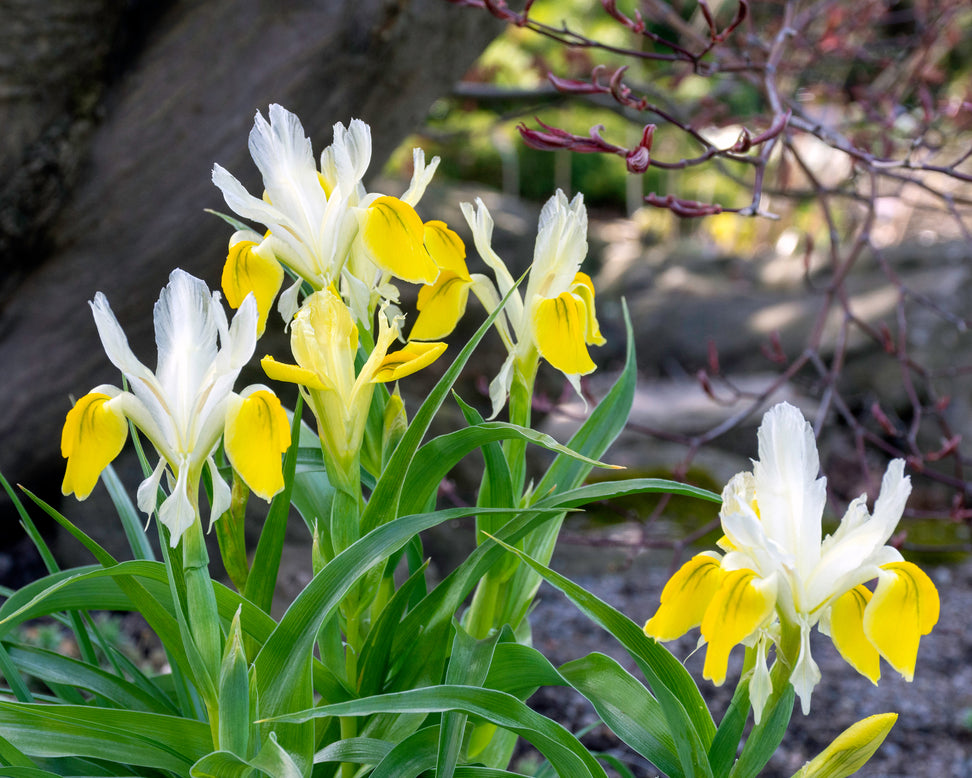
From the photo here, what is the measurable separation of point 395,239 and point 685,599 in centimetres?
→ 47

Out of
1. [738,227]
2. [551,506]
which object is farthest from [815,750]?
[738,227]

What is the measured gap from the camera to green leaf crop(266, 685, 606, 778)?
2.77 feet

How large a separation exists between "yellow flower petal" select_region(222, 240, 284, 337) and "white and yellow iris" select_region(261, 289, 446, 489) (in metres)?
0.08

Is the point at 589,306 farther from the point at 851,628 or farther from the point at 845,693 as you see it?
the point at 845,693

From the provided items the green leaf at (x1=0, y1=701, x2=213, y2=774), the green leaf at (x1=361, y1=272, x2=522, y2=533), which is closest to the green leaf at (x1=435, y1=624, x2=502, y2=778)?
the green leaf at (x1=361, y1=272, x2=522, y2=533)

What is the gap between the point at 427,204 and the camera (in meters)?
4.68

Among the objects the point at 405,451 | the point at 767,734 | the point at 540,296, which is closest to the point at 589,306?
the point at 540,296

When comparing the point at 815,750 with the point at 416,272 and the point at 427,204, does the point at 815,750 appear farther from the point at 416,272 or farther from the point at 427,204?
the point at 427,204

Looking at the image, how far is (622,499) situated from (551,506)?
3108 millimetres

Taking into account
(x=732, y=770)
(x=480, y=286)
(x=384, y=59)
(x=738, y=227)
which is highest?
(x=384, y=59)

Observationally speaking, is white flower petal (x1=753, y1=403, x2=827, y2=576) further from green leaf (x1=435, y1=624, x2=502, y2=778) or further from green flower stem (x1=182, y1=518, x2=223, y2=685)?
green flower stem (x1=182, y1=518, x2=223, y2=685)

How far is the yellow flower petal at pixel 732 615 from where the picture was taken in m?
0.80

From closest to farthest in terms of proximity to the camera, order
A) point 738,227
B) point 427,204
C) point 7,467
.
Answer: point 7,467
point 427,204
point 738,227

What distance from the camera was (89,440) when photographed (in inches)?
32.9
